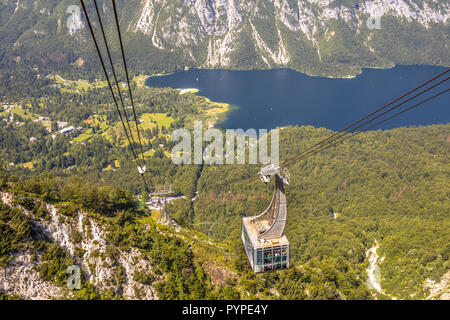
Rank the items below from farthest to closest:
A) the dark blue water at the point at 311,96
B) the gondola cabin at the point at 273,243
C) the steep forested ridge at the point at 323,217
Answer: the dark blue water at the point at 311,96
the steep forested ridge at the point at 323,217
the gondola cabin at the point at 273,243

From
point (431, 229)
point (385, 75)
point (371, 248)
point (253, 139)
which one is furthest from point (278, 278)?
point (385, 75)

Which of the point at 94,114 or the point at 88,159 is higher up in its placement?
the point at 94,114

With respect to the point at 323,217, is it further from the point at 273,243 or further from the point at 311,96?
the point at 311,96

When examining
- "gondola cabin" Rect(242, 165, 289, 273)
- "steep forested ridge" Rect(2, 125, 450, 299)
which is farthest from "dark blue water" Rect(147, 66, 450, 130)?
"gondola cabin" Rect(242, 165, 289, 273)

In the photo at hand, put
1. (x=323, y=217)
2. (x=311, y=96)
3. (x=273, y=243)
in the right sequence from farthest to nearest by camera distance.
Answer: (x=311, y=96) < (x=323, y=217) < (x=273, y=243)

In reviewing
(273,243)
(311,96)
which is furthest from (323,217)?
(311,96)

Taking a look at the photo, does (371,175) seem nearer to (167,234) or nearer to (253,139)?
(253,139)

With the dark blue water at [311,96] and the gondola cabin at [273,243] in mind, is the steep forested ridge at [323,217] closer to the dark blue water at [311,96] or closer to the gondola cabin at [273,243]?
the gondola cabin at [273,243]

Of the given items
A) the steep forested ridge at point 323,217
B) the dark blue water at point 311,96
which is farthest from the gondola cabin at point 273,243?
the dark blue water at point 311,96
